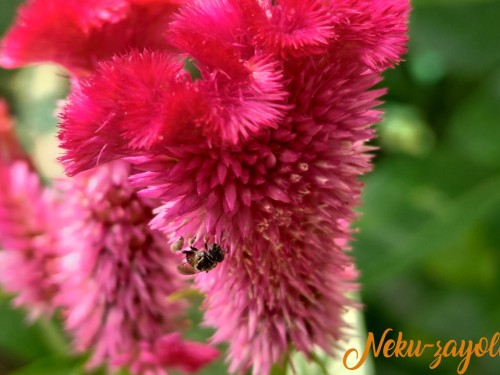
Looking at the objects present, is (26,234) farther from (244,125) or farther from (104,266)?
(244,125)

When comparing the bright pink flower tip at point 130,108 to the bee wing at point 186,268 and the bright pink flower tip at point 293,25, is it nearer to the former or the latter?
the bright pink flower tip at point 293,25

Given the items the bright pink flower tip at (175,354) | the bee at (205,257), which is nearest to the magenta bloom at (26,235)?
the bright pink flower tip at (175,354)

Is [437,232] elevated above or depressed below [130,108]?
below

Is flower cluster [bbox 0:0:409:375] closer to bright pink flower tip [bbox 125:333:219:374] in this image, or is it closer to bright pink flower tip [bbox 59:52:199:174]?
bright pink flower tip [bbox 59:52:199:174]

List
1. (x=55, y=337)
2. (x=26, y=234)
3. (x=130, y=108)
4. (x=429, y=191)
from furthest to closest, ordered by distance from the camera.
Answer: (x=429, y=191) → (x=55, y=337) → (x=26, y=234) → (x=130, y=108)

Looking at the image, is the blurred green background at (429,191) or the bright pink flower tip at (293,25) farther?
the blurred green background at (429,191)

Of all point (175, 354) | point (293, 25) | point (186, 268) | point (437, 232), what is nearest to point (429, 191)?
point (437, 232)
